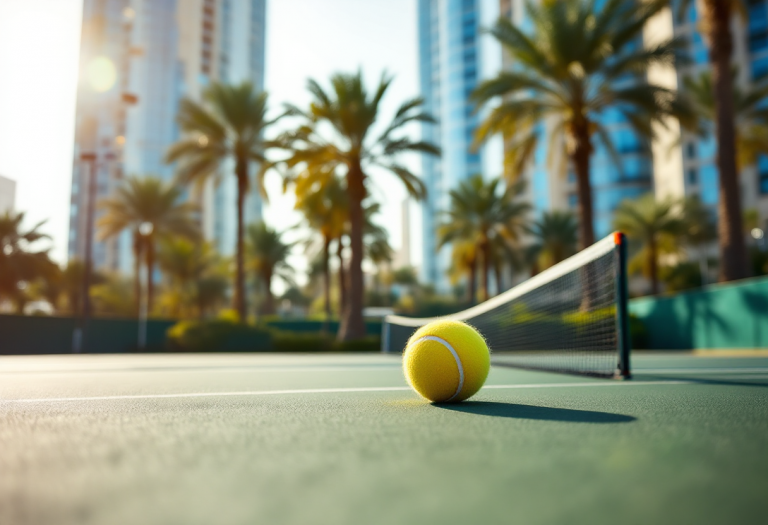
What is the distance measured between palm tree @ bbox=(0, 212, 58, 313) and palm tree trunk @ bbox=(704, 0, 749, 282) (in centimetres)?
3067

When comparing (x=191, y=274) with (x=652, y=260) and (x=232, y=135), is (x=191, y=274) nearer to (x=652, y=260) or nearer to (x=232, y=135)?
(x=232, y=135)

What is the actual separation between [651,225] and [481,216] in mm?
9991

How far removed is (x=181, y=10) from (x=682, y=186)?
7540 cm

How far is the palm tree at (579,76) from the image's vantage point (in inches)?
762

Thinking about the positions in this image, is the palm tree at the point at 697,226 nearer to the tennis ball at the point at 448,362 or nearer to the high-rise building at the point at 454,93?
the tennis ball at the point at 448,362

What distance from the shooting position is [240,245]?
26359 millimetres

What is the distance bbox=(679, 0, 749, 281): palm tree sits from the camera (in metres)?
16.2

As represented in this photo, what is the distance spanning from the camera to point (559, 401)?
4.34 metres

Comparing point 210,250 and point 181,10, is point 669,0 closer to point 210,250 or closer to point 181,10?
point 210,250

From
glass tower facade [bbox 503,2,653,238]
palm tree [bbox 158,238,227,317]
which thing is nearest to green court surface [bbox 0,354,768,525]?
palm tree [bbox 158,238,227,317]

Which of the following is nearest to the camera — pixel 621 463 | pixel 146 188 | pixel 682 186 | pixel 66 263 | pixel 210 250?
pixel 621 463

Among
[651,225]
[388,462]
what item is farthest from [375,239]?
[388,462]

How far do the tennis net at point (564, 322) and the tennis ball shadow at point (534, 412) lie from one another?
114 inches

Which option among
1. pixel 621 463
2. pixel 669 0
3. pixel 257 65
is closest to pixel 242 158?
pixel 669 0
